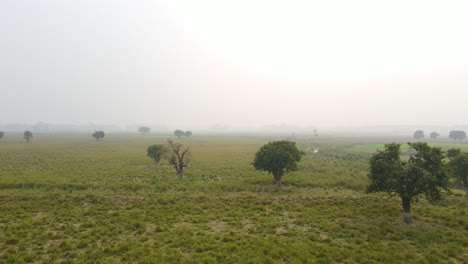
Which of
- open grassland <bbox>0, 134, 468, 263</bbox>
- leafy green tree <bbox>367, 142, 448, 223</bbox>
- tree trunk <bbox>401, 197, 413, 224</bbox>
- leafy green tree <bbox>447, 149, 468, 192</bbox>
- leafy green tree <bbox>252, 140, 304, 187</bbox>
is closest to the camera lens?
open grassland <bbox>0, 134, 468, 263</bbox>

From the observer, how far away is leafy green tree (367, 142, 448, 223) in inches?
704

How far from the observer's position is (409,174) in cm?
1820

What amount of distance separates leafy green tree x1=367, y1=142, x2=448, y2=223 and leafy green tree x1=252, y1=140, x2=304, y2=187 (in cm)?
1234

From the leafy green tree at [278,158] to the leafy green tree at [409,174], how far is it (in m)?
12.3

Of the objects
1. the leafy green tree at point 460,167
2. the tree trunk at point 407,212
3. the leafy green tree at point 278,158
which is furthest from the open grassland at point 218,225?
the leafy green tree at point 278,158

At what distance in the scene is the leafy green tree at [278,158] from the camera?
1253 inches

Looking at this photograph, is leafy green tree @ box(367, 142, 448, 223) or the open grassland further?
leafy green tree @ box(367, 142, 448, 223)

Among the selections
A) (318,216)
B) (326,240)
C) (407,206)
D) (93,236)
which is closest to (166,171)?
(93,236)

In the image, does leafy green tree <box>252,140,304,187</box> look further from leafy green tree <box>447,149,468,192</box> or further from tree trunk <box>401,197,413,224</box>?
leafy green tree <box>447,149,468,192</box>

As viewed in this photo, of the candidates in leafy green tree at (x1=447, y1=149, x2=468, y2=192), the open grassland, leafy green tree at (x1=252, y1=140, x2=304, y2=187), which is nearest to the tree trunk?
the open grassland

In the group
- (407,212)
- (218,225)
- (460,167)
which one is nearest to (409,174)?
(407,212)

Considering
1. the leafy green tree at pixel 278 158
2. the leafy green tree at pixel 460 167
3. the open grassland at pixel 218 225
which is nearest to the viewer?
the open grassland at pixel 218 225

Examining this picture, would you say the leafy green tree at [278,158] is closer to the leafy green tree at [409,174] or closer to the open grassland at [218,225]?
the open grassland at [218,225]

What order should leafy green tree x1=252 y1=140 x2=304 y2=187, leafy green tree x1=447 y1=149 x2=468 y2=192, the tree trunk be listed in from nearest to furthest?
the tree trunk
leafy green tree x1=447 y1=149 x2=468 y2=192
leafy green tree x1=252 y1=140 x2=304 y2=187
